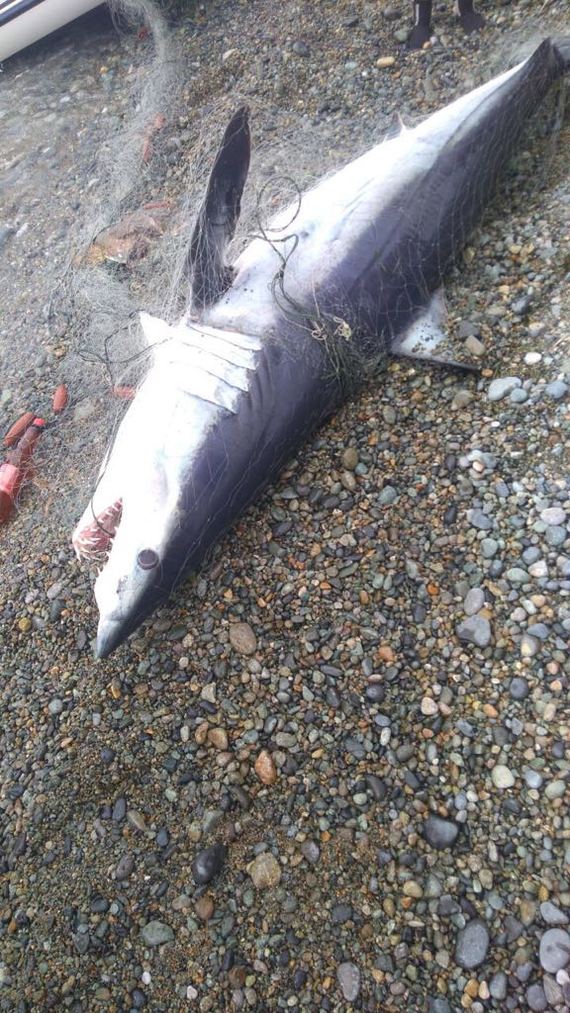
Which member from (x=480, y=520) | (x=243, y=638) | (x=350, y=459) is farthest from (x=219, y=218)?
(x=243, y=638)

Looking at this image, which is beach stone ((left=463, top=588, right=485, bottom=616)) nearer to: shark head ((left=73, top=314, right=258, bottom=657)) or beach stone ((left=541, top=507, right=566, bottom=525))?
beach stone ((left=541, top=507, right=566, bottom=525))

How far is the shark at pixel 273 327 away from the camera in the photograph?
110 inches

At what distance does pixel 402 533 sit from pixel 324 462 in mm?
510

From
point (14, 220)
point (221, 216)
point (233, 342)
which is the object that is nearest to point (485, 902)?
point (233, 342)

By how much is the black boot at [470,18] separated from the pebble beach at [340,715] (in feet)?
3.18

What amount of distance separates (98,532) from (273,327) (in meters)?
1.16

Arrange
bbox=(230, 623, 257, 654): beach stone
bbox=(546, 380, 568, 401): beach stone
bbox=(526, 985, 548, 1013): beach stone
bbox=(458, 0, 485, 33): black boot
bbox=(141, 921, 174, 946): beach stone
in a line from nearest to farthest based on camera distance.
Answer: bbox=(526, 985, 548, 1013): beach stone < bbox=(141, 921, 174, 946): beach stone < bbox=(230, 623, 257, 654): beach stone < bbox=(546, 380, 568, 401): beach stone < bbox=(458, 0, 485, 33): black boot

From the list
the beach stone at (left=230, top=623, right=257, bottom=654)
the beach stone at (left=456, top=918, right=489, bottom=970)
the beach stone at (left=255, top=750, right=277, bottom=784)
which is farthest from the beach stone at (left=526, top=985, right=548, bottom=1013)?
the beach stone at (left=230, top=623, right=257, bottom=654)

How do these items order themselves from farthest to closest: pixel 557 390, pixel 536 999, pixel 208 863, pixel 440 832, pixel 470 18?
pixel 470 18 → pixel 557 390 → pixel 208 863 → pixel 440 832 → pixel 536 999

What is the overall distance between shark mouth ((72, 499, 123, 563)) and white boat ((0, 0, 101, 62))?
4.74 meters

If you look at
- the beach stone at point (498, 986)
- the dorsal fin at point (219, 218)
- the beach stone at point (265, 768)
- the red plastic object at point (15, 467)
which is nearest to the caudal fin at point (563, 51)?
the dorsal fin at point (219, 218)

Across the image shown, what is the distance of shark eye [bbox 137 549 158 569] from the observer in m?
2.69

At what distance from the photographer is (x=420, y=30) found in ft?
14.6

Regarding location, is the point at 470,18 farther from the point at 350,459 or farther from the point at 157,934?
the point at 157,934
